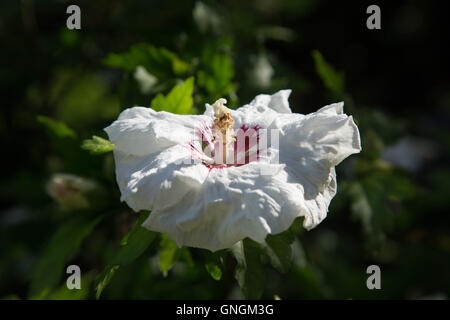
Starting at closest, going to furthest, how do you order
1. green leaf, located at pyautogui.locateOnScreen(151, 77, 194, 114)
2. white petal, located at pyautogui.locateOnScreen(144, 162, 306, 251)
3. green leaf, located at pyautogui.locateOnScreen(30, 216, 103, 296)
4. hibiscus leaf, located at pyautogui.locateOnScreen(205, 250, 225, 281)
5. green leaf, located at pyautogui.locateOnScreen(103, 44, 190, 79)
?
white petal, located at pyautogui.locateOnScreen(144, 162, 306, 251) < hibiscus leaf, located at pyautogui.locateOnScreen(205, 250, 225, 281) < green leaf, located at pyautogui.locateOnScreen(151, 77, 194, 114) < green leaf, located at pyautogui.locateOnScreen(30, 216, 103, 296) < green leaf, located at pyautogui.locateOnScreen(103, 44, 190, 79)

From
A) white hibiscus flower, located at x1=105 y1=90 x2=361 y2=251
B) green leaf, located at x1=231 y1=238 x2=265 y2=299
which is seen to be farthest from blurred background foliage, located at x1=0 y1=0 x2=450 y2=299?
white hibiscus flower, located at x1=105 y1=90 x2=361 y2=251

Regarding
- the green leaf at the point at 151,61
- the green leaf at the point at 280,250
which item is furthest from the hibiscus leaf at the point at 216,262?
the green leaf at the point at 151,61

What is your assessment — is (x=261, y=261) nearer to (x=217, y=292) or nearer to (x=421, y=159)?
(x=217, y=292)

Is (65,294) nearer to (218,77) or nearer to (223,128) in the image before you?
(223,128)

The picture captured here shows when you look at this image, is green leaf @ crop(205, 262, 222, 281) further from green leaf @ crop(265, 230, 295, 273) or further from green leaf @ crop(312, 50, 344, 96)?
green leaf @ crop(312, 50, 344, 96)

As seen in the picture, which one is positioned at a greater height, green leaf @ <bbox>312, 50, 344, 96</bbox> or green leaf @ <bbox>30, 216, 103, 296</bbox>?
green leaf @ <bbox>312, 50, 344, 96</bbox>

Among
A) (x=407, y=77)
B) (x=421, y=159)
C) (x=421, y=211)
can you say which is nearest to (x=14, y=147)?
(x=421, y=211)

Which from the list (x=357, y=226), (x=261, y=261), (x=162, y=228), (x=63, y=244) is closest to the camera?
(x=162, y=228)
